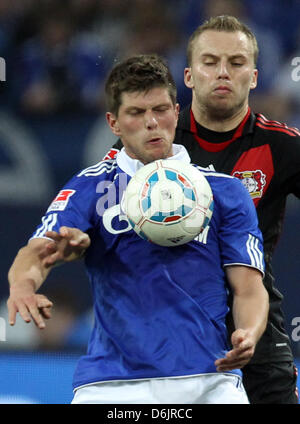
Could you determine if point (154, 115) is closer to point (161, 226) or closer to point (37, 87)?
point (161, 226)

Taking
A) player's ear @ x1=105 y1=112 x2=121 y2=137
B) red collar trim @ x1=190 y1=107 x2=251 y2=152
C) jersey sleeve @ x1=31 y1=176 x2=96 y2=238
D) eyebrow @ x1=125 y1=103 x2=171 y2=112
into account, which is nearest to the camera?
jersey sleeve @ x1=31 y1=176 x2=96 y2=238

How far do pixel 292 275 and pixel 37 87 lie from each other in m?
2.49

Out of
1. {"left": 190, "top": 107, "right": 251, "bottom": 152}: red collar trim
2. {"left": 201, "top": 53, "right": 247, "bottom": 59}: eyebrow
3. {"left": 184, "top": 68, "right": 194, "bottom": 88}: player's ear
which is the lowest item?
{"left": 190, "top": 107, "right": 251, "bottom": 152}: red collar trim

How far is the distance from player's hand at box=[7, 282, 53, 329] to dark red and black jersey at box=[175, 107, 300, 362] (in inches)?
62.5

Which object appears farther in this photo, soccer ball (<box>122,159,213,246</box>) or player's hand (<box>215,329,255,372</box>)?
soccer ball (<box>122,159,213,246</box>)

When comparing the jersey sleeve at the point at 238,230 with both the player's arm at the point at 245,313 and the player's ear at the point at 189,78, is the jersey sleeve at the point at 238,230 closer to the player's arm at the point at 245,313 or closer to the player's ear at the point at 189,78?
the player's arm at the point at 245,313

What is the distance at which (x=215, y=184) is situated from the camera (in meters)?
2.96

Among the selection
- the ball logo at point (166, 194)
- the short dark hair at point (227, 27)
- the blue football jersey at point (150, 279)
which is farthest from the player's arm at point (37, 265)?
the short dark hair at point (227, 27)

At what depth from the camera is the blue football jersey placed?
276 cm

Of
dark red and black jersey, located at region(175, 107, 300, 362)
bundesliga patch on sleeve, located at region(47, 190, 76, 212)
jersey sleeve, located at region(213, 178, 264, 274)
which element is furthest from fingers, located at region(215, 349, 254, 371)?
dark red and black jersey, located at region(175, 107, 300, 362)

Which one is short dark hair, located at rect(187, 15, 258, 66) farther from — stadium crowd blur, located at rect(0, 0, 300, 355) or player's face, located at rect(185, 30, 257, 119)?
stadium crowd blur, located at rect(0, 0, 300, 355)

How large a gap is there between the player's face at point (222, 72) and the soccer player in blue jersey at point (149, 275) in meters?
0.92

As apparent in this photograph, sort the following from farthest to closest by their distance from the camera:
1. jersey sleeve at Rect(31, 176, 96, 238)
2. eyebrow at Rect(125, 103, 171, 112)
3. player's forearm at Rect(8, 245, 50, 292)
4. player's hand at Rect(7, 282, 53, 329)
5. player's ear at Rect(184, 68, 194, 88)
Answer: player's ear at Rect(184, 68, 194, 88) → eyebrow at Rect(125, 103, 171, 112) → jersey sleeve at Rect(31, 176, 96, 238) → player's forearm at Rect(8, 245, 50, 292) → player's hand at Rect(7, 282, 53, 329)

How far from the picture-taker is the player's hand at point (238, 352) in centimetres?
251
